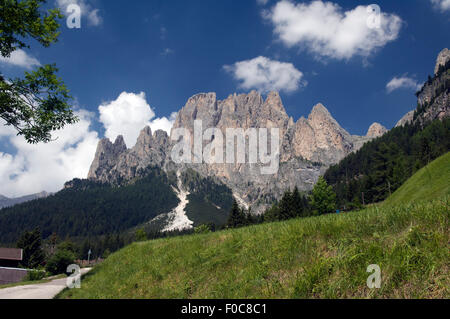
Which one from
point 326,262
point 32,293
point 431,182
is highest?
point 431,182

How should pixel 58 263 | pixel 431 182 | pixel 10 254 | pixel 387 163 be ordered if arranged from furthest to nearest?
pixel 387 163, pixel 10 254, pixel 58 263, pixel 431 182

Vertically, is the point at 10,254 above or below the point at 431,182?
below

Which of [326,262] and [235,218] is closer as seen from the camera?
[326,262]

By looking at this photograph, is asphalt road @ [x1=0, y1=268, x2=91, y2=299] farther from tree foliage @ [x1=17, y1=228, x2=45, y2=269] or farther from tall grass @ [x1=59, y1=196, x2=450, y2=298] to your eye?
tree foliage @ [x1=17, y1=228, x2=45, y2=269]

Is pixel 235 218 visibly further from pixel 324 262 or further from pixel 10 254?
pixel 324 262

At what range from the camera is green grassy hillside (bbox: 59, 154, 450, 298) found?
411 centimetres

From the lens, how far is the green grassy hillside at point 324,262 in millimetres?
4113

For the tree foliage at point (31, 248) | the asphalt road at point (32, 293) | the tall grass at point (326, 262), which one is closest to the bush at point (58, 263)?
the tree foliage at point (31, 248)

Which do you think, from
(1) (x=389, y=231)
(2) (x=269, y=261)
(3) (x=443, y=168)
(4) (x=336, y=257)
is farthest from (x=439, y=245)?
(3) (x=443, y=168)

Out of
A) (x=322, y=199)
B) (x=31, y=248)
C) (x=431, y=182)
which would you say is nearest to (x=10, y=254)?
(x=31, y=248)

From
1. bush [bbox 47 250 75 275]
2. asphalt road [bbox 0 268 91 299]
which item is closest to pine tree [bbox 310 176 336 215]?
asphalt road [bbox 0 268 91 299]

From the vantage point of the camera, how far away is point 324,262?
5.01 m

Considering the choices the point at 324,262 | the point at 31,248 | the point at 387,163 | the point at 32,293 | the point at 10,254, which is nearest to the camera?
the point at 324,262
